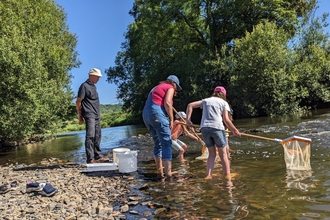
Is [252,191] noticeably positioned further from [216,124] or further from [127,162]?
[127,162]

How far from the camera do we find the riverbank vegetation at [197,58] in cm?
1834

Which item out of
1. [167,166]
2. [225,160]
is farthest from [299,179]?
[167,166]

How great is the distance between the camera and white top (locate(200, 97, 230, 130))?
645 cm

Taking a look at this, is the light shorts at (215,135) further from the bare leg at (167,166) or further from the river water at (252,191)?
the bare leg at (167,166)

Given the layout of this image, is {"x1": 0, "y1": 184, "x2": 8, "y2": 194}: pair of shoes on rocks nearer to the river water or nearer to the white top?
the river water

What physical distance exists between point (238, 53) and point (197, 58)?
16.7ft

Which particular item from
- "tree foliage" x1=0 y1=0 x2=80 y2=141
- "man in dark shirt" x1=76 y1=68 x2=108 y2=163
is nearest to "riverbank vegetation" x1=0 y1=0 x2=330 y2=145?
"tree foliage" x1=0 y1=0 x2=80 y2=141

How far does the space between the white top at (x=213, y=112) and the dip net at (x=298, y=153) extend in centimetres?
181

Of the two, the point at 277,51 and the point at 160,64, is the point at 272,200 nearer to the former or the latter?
the point at 277,51

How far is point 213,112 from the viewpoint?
6.52m

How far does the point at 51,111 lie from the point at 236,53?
61.4 feet

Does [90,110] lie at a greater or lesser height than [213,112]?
greater

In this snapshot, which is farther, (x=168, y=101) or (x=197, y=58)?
(x=197, y=58)

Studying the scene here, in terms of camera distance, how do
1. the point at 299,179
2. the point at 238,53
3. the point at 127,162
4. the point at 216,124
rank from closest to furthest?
the point at 299,179, the point at 216,124, the point at 127,162, the point at 238,53
